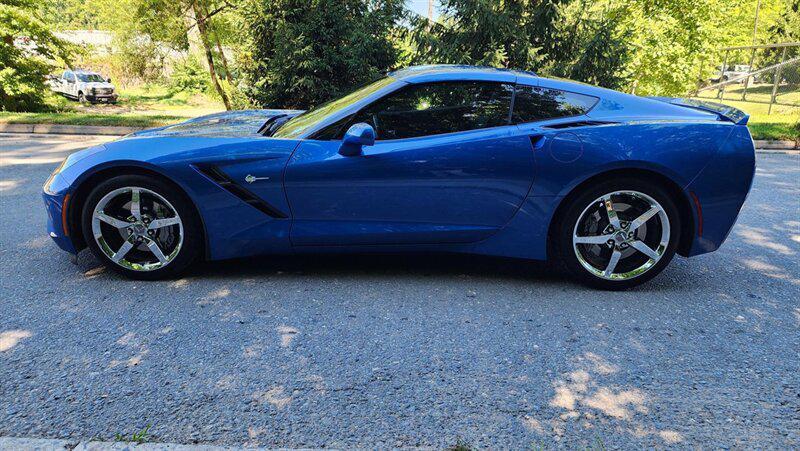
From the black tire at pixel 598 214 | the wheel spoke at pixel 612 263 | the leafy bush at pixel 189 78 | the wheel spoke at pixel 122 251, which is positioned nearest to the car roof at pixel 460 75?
the black tire at pixel 598 214

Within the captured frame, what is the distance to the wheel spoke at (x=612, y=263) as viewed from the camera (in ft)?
11.2

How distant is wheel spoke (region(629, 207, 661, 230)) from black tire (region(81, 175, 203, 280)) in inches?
105

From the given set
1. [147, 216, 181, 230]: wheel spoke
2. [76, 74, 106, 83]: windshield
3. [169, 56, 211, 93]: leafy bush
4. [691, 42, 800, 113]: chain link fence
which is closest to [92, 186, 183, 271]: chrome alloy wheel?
[147, 216, 181, 230]: wheel spoke

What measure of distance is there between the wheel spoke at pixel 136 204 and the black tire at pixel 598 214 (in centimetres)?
256

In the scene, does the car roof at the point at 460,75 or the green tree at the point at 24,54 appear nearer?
the car roof at the point at 460,75

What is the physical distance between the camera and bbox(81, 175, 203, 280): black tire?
331 cm

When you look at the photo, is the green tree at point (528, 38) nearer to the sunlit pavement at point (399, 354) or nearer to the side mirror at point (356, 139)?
the sunlit pavement at point (399, 354)

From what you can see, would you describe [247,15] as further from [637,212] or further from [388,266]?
[637,212]

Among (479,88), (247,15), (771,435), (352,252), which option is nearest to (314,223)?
(352,252)

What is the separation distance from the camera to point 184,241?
3.38 meters

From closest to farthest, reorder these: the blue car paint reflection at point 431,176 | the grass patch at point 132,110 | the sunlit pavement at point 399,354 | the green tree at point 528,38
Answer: the sunlit pavement at point 399,354 → the blue car paint reflection at point 431,176 → the green tree at point 528,38 → the grass patch at point 132,110

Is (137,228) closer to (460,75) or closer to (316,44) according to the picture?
(460,75)

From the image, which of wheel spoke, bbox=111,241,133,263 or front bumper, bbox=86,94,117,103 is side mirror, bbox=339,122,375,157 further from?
front bumper, bbox=86,94,117,103

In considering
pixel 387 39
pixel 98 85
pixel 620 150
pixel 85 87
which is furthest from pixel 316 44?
pixel 85 87
